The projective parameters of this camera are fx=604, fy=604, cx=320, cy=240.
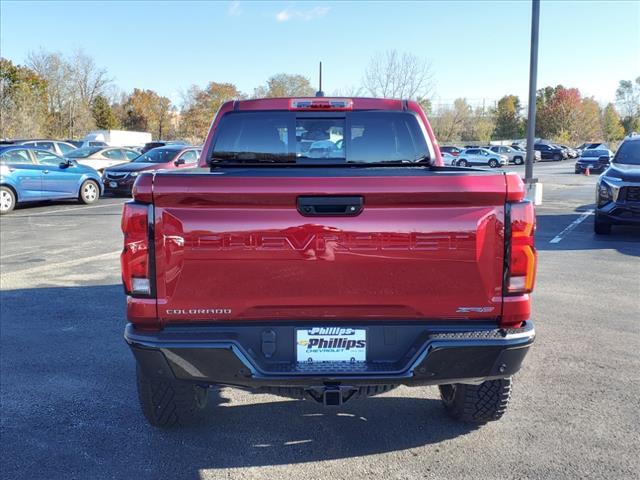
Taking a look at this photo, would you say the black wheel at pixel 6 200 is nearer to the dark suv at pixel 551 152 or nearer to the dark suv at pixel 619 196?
the dark suv at pixel 619 196

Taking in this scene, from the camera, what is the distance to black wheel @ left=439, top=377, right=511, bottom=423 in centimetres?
361

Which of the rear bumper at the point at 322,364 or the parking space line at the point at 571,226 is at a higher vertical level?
the rear bumper at the point at 322,364

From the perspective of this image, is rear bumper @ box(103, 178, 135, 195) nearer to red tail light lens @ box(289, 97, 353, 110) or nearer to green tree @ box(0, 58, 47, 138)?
red tail light lens @ box(289, 97, 353, 110)

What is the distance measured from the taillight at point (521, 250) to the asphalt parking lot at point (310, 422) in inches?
42.8

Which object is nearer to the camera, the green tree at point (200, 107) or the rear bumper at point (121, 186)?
the rear bumper at point (121, 186)

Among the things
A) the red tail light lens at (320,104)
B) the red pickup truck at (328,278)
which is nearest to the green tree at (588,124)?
the red tail light lens at (320,104)

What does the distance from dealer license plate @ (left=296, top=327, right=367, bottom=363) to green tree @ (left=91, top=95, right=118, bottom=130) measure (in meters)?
72.5

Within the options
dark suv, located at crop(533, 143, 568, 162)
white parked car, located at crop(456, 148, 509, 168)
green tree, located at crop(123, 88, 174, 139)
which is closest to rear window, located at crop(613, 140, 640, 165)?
white parked car, located at crop(456, 148, 509, 168)

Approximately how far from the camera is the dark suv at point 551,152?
59906mm

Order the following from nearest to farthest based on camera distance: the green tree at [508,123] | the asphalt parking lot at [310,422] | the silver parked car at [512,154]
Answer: the asphalt parking lot at [310,422], the silver parked car at [512,154], the green tree at [508,123]

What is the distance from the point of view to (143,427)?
3775 millimetres

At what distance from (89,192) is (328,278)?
1600cm

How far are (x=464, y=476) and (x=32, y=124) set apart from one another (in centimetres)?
4771

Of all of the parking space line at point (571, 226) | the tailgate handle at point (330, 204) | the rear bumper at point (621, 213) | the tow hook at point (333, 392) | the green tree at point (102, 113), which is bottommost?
the parking space line at point (571, 226)
